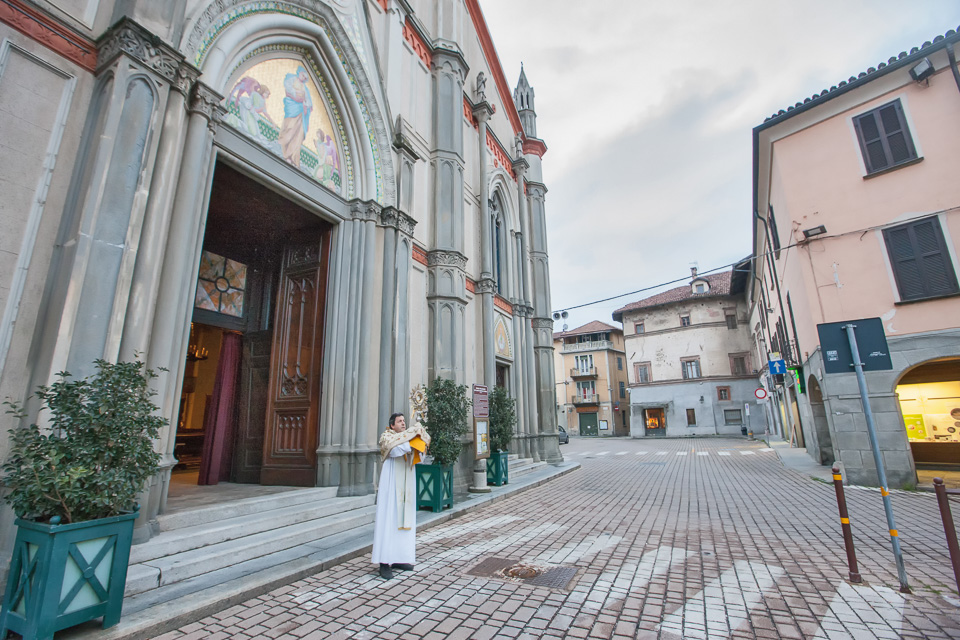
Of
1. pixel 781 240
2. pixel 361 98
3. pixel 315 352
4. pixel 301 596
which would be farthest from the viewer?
pixel 781 240

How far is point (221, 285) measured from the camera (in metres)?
8.77

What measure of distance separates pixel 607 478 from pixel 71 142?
529 inches

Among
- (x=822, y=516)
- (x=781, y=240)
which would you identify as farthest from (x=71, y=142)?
(x=781, y=240)

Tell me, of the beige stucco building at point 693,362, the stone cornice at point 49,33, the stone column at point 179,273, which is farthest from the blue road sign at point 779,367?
the stone cornice at point 49,33

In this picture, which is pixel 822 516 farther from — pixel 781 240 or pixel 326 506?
pixel 781 240

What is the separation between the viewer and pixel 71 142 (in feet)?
14.7

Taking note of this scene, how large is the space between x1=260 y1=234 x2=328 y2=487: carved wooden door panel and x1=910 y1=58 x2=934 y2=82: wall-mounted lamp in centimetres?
1391

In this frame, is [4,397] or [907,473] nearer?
[4,397]

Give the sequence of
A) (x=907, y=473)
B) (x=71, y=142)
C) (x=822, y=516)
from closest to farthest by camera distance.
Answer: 1. (x=71, y=142)
2. (x=822, y=516)
3. (x=907, y=473)

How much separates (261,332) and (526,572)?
272 inches

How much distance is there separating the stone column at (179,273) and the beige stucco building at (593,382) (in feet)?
148

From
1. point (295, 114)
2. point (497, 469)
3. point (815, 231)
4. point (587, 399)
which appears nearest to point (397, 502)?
point (497, 469)

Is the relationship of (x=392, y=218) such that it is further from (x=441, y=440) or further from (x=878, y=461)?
(x=878, y=461)

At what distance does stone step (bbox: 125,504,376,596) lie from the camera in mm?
4039
